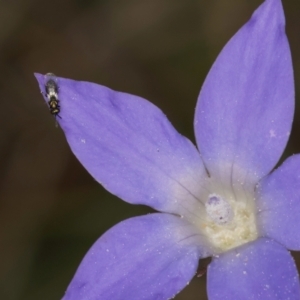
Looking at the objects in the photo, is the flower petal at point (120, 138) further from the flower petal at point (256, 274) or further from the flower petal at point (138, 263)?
the flower petal at point (256, 274)

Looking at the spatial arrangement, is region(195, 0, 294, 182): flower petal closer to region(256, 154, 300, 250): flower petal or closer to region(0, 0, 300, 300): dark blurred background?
region(256, 154, 300, 250): flower petal

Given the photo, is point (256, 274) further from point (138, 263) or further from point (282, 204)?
point (138, 263)

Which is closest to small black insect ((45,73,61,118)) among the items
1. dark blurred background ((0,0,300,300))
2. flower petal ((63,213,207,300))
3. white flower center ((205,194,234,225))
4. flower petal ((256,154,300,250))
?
flower petal ((63,213,207,300))

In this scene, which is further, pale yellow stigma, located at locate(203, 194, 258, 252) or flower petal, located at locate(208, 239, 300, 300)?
pale yellow stigma, located at locate(203, 194, 258, 252)

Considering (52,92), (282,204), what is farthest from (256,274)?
(52,92)

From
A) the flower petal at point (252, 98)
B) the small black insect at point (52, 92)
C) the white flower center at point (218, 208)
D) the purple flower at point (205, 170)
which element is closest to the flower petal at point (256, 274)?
the purple flower at point (205, 170)

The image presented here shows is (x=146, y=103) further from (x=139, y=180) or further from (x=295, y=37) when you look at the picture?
(x=295, y=37)

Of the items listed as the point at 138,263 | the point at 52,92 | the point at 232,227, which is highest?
the point at 52,92

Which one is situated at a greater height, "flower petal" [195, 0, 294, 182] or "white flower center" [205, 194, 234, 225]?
"flower petal" [195, 0, 294, 182]
